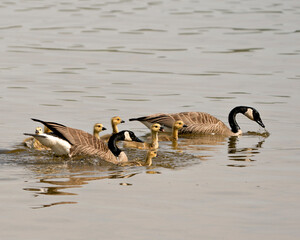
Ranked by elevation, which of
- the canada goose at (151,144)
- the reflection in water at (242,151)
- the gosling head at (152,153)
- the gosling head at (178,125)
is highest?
the gosling head at (178,125)

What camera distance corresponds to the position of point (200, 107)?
2419cm

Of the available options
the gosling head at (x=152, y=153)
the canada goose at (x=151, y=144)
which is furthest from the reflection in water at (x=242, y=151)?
the canada goose at (x=151, y=144)

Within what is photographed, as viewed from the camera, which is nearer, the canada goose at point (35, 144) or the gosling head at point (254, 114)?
the canada goose at point (35, 144)

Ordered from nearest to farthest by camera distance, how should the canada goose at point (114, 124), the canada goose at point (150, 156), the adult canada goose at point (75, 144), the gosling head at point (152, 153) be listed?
the canada goose at point (150, 156) → the adult canada goose at point (75, 144) → the gosling head at point (152, 153) → the canada goose at point (114, 124)

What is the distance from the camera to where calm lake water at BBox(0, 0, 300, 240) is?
11.7m

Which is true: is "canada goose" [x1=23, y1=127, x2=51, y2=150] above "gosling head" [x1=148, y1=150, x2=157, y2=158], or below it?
above

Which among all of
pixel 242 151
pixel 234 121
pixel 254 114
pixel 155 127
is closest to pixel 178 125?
pixel 155 127

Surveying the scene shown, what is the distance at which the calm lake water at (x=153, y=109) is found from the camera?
11.7m

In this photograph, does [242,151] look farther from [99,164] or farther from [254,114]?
[99,164]

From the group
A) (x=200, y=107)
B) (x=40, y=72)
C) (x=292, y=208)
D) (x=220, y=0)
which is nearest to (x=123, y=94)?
(x=200, y=107)

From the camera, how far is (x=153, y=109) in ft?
77.0

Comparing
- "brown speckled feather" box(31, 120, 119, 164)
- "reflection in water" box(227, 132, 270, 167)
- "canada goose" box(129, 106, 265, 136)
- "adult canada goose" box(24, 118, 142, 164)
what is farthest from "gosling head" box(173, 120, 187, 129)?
"brown speckled feather" box(31, 120, 119, 164)

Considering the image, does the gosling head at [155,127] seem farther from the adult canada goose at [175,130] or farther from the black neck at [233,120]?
the black neck at [233,120]

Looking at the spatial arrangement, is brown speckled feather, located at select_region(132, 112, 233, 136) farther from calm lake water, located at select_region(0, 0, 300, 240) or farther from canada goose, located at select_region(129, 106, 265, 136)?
calm lake water, located at select_region(0, 0, 300, 240)
